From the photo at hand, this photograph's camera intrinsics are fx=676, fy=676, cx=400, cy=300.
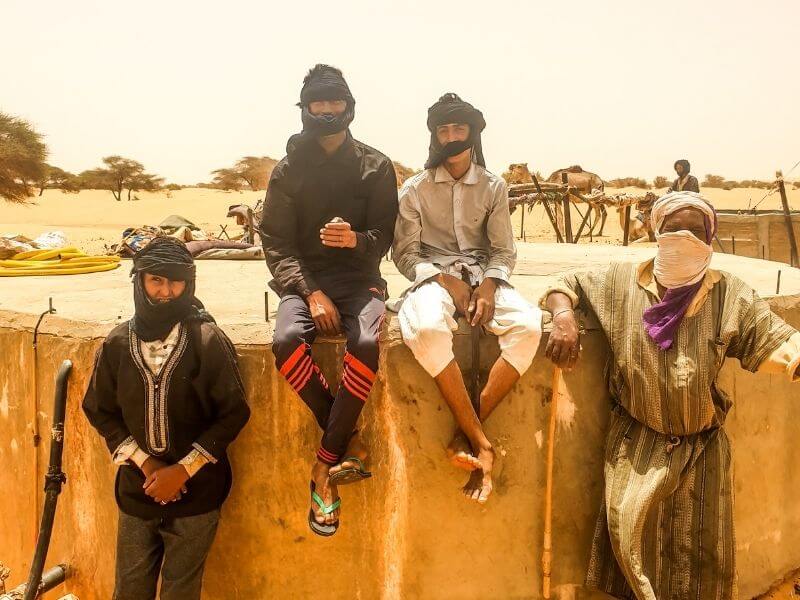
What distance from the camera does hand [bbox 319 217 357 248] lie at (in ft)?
9.96

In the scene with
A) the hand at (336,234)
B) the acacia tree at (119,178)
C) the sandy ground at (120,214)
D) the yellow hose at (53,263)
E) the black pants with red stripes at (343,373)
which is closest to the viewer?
the black pants with red stripes at (343,373)

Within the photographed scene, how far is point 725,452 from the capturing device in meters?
2.96

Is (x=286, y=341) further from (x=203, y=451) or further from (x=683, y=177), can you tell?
(x=683, y=177)

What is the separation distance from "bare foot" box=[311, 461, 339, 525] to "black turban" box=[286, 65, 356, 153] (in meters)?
1.46

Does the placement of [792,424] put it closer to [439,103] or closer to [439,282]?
[439,282]

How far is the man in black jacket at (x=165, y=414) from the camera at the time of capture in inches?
108

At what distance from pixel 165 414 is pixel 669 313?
2143 millimetres

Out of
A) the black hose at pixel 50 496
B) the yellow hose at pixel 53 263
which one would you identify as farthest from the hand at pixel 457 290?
the yellow hose at pixel 53 263

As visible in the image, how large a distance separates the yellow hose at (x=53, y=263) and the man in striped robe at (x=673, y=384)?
480 centimetres

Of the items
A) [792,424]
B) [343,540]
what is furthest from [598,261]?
[343,540]

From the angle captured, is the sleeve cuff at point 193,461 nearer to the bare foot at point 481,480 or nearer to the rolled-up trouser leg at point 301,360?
the rolled-up trouser leg at point 301,360

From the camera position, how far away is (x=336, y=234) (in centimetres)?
304

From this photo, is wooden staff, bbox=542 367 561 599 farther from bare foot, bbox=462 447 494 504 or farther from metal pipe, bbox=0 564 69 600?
metal pipe, bbox=0 564 69 600

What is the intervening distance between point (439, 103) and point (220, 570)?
2.49 m
